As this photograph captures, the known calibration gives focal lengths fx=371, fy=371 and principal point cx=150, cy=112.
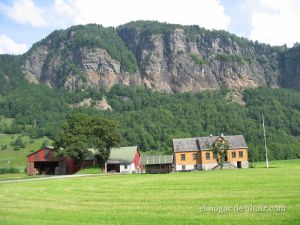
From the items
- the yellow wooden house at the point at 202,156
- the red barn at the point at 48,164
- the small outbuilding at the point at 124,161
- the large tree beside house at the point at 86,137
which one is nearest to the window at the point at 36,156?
the red barn at the point at 48,164

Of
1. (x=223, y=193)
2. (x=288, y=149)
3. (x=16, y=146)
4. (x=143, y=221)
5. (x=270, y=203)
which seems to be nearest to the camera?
(x=143, y=221)

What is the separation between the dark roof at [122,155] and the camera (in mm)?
82012

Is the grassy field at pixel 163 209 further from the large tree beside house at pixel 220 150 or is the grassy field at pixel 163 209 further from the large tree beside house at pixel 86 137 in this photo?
the large tree beside house at pixel 86 137

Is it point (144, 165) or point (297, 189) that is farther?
point (144, 165)

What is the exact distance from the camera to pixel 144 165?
88.8m

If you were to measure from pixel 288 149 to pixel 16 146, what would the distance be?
106202mm

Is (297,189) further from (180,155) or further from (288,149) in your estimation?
(288,149)

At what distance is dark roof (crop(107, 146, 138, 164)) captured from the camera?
82012 mm

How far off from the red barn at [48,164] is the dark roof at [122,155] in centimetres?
659

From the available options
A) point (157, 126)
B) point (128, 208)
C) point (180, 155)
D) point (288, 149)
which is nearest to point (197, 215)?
point (128, 208)

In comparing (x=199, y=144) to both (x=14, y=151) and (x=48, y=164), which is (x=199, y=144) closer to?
(x=48, y=164)

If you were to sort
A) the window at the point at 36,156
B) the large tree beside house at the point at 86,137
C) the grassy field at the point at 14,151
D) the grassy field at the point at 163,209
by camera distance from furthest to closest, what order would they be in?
the grassy field at the point at 14,151
the window at the point at 36,156
the large tree beside house at the point at 86,137
the grassy field at the point at 163,209

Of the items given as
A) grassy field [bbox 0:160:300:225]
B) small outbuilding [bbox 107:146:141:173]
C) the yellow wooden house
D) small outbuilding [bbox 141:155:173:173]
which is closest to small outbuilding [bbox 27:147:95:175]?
small outbuilding [bbox 107:146:141:173]

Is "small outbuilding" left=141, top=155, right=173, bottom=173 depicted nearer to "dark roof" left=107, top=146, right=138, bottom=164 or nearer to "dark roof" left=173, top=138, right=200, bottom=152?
"dark roof" left=173, top=138, right=200, bottom=152
